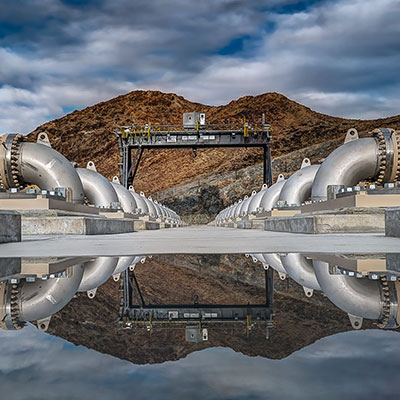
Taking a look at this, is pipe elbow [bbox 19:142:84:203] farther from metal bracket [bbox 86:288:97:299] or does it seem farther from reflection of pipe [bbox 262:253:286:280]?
metal bracket [bbox 86:288:97:299]

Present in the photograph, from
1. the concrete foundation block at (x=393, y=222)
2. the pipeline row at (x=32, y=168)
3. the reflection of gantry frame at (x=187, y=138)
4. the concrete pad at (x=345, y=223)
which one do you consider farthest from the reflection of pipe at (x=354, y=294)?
the reflection of gantry frame at (x=187, y=138)

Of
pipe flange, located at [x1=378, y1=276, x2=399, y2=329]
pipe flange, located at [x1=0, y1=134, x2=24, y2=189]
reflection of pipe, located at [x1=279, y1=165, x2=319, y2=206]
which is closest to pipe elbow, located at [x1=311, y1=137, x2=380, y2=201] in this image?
reflection of pipe, located at [x1=279, y1=165, x2=319, y2=206]

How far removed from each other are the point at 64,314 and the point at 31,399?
0.65m

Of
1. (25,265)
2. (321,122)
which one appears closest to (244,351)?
(25,265)

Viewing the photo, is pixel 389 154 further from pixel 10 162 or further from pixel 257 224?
pixel 10 162

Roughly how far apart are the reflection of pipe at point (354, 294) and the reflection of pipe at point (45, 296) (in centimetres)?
87

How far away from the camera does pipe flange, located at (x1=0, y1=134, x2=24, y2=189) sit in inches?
353

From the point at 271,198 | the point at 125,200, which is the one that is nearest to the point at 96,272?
the point at 271,198

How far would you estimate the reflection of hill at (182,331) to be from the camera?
1.00m

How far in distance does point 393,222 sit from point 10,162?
A: 697 cm

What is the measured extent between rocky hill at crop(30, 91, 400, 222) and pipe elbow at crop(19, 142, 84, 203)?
6296cm

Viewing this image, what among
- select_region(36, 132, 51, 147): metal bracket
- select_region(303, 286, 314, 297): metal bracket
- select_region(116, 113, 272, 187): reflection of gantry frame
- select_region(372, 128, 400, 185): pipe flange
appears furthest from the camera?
select_region(116, 113, 272, 187): reflection of gantry frame

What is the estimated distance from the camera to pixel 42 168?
910 centimetres

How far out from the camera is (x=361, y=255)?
9.71 ft
